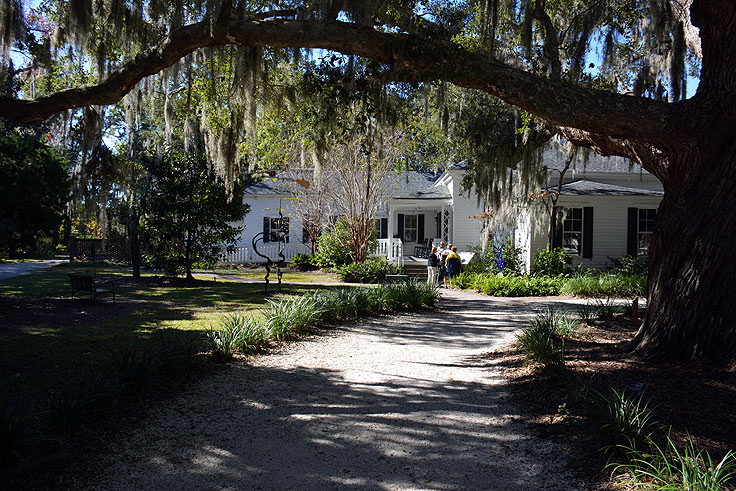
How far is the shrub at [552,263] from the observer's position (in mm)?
17078

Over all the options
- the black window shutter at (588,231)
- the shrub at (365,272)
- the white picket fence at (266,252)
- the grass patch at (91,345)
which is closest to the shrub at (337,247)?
the shrub at (365,272)

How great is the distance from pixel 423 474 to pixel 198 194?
1342 centimetres

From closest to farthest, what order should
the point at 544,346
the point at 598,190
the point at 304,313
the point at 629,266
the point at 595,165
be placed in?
the point at 544,346 → the point at 304,313 → the point at 629,266 → the point at 598,190 → the point at 595,165


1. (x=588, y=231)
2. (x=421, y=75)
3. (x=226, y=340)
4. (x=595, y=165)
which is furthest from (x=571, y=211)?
(x=226, y=340)

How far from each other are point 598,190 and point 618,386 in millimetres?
14713

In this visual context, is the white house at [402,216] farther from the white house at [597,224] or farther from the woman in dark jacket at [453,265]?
the white house at [597,224]

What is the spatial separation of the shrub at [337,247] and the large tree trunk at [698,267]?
15547 mm

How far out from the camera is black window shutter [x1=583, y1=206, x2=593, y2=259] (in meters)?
18.0

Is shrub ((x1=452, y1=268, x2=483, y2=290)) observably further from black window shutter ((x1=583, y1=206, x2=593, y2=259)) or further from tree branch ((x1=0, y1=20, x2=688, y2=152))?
tree branch ((x1=0, y1=20, x2=688, y2=152))

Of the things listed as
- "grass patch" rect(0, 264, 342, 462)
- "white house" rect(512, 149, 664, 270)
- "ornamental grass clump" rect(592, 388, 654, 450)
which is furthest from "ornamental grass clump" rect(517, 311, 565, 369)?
"white house" rect(512, 149, 664, 270)

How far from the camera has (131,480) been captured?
348 cm

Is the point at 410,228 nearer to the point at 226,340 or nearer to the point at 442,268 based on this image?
the point at 442,268

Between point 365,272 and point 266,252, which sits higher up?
point 266,252

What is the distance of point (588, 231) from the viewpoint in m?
18.0
